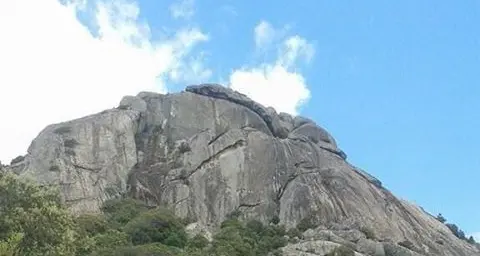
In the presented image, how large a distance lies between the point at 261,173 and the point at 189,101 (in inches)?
638

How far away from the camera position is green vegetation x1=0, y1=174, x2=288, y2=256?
28.7 meters

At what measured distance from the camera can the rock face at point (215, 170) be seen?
256ft

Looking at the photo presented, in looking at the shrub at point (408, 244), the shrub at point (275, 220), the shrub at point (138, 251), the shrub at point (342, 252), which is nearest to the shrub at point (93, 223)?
the shrub at point (138, 251)

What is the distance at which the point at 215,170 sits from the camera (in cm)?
8325

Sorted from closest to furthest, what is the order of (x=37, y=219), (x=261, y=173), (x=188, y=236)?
(x=37, y=219) → (x=188, y=236) → (x=261, y=173)

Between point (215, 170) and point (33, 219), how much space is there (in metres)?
54.8

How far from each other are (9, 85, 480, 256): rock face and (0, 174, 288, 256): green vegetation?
141 inches

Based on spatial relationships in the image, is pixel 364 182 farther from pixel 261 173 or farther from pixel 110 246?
pixel 110 246

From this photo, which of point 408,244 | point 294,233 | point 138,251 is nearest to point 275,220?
point 294,233

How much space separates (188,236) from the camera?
221 feet

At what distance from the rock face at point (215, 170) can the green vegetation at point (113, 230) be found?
358cm

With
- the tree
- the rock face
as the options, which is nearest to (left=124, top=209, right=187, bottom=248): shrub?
the rock face

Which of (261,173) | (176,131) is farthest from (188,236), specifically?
(176,131)

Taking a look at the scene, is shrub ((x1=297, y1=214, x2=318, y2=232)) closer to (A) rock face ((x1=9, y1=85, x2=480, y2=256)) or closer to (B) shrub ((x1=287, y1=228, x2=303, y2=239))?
(A) rock face ((x1=9, y1=85, x2=480, y2=256))
